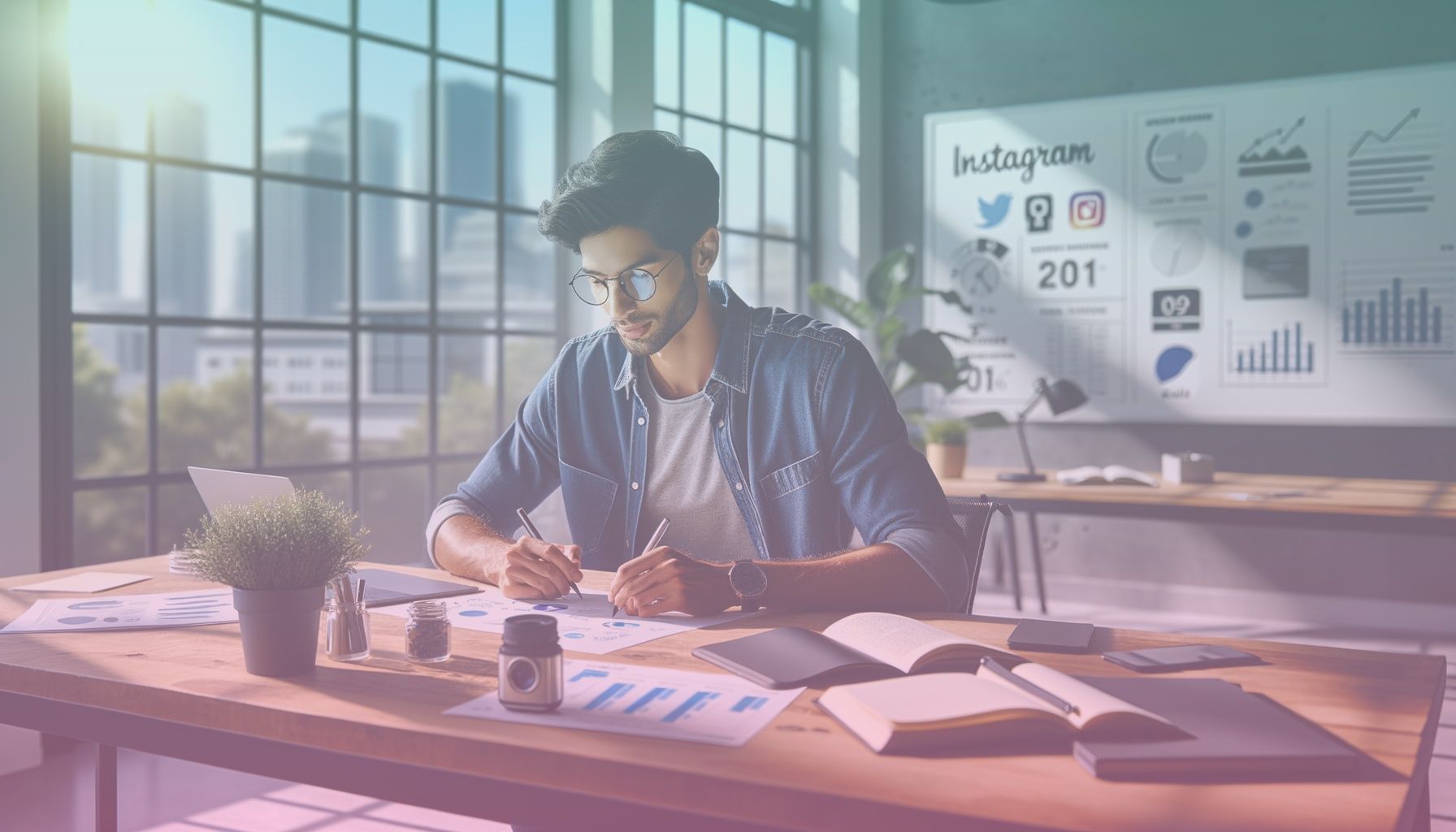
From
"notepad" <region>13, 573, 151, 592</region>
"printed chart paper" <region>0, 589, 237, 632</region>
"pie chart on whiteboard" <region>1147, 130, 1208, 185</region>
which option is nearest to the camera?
"printed chart paper" <region>0, 589, 237, 632</region>

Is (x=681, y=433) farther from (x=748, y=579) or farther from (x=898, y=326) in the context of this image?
(x=898, y=326)

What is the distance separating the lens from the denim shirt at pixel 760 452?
6.10 ft

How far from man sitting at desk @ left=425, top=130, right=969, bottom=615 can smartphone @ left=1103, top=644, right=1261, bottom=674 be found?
15.6 inches

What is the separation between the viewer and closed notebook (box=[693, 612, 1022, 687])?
123 cm

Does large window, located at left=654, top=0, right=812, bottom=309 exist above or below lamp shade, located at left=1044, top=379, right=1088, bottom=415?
above

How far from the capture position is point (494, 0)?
445cm

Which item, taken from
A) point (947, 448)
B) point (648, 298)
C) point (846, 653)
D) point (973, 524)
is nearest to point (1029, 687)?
point (846, 653)

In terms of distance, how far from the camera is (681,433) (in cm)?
214

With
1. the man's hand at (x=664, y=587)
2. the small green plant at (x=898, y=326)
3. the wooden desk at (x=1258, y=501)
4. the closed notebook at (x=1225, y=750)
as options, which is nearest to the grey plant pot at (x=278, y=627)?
the man's hand at (x=664, y=587)

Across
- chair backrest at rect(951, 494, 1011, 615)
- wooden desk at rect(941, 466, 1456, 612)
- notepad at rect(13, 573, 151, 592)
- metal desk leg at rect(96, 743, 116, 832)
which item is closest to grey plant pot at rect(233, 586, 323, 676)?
metal desk leg at rect(96, 743, 116, 832)

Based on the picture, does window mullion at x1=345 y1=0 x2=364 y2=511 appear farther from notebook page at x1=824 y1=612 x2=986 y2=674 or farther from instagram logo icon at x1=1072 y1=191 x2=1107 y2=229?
instagram logo icon at x1=1072 y1=191 x2=1107 y2=229

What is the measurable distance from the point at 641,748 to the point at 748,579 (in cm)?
62

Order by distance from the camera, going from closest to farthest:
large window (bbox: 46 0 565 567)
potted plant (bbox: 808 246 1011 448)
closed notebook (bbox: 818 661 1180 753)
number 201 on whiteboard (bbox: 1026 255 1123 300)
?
closed notebook (bbox: 818 661 1180 753)
large window (bbox: 46 0 565 567)
potted plant (bbox: 808 246 1011 448)
number 201 on whiteboard (bbox: 1026 255 1123 300)

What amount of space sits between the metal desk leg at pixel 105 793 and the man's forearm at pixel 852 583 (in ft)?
3.18
